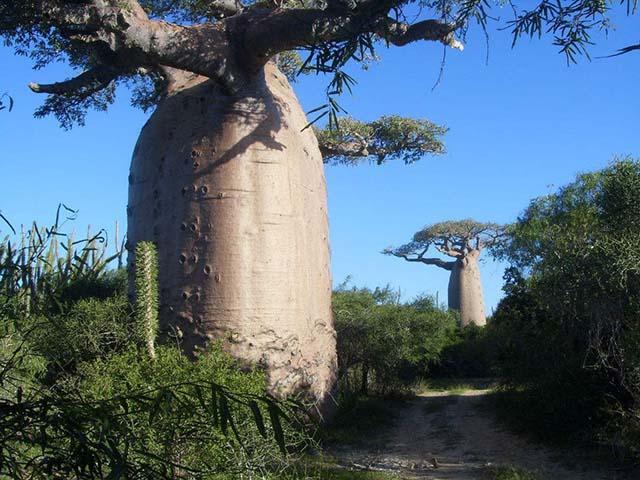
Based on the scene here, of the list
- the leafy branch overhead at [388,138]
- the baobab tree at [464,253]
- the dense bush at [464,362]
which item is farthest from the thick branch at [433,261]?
the leafy branch overhead at [388,138]

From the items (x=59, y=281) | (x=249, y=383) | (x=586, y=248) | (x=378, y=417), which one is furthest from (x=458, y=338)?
(x=59, y=281)

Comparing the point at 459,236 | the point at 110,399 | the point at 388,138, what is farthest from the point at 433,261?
the point at 110,399

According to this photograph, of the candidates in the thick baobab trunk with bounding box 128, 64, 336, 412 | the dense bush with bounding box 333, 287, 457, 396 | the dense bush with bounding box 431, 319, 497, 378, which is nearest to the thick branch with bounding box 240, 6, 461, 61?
the thick baobab trunk with bounding box 128, 64, 336, 412

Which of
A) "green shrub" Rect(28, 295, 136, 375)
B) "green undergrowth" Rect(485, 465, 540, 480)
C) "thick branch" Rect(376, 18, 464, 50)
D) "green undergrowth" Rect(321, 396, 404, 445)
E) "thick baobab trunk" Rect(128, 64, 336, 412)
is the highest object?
"thick branch" Rect(376, 18, 464, 50)

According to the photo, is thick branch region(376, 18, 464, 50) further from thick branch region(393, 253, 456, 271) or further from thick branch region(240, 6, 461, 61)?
thick branch region(393, 253, 456, 271)

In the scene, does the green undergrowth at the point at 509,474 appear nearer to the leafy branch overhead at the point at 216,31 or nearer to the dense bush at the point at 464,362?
the leafy branch overhead at the point at 216,31

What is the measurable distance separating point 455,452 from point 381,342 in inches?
149

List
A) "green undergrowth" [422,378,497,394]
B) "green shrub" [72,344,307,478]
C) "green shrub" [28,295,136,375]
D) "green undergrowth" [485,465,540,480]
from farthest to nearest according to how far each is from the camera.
→ 1. "green undergrowth" [422,378,497,394]
2. "green shrub" [28,295,136,375]
3. "green undergrowth" [485,465,540,480]
4. "green shrub" [72,344,307,478]

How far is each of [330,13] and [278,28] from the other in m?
1.25

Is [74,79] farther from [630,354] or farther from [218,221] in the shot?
[630,354]

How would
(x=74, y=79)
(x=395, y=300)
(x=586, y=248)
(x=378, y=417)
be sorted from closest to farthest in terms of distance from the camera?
(x=586, y=248)
(x=74, y=79)
(x=378, y=417)
(x=395, y=300)

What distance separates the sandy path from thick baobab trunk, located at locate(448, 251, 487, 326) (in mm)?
15804

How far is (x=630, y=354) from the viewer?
18.9 feet

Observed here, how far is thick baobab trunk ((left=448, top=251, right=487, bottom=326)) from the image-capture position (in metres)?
25.0
